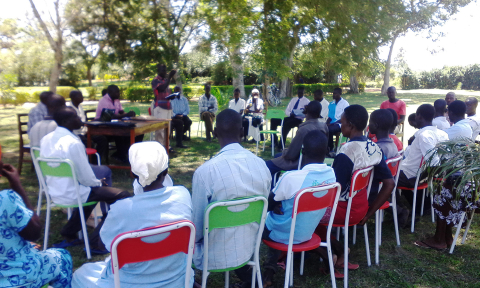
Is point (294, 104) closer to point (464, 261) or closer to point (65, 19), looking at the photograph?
point (65, 19)

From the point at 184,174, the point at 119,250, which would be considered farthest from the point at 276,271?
the point at 184,174

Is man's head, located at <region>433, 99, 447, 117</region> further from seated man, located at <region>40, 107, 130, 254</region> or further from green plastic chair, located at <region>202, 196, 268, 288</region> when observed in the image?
seated man, located at <region>40, 107, 130, 254</region>

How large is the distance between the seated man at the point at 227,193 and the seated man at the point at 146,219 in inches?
8.3

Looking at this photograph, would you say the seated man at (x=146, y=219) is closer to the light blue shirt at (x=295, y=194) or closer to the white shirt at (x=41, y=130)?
the light blue shirt at (x=295, y=194)

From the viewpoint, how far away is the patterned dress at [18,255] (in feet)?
5.87

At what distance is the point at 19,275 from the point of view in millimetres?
1855

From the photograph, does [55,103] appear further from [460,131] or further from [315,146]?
[460,131]

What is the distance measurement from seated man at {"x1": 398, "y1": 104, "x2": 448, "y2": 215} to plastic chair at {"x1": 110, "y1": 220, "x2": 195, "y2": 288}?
3169 mm

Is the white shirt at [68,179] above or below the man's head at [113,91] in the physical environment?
below

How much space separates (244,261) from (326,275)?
3.88ft

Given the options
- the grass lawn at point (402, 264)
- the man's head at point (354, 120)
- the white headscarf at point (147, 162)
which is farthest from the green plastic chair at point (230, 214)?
the man's head at point (354, 120)

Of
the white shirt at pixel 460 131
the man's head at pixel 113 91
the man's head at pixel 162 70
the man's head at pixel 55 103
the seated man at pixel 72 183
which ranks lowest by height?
the seated man at pixel 72 183

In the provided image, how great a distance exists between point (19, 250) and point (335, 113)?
773cm

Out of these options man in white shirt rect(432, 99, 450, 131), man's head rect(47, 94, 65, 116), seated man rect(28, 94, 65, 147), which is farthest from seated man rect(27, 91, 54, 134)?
man in white shirt rect(432, 99, 450, 131)
